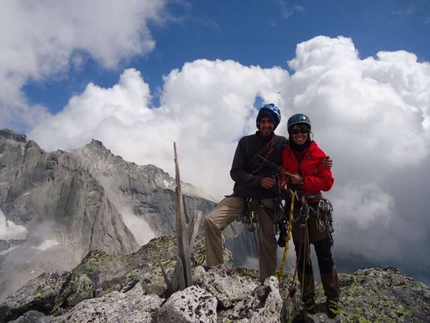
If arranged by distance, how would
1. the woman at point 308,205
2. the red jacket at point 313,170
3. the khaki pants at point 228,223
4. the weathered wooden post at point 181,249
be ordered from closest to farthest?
the weathered wooden post at point 181,249
the red jacket at point 313,170
the woman at point 308,205
the khaki pants at point 228,223

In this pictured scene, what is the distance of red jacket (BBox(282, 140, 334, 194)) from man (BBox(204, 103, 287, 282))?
1.80 ft

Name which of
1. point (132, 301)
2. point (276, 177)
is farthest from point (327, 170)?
point (132, 301)

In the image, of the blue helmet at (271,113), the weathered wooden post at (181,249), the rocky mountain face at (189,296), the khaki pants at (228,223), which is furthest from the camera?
the blue helmet at (271,113)

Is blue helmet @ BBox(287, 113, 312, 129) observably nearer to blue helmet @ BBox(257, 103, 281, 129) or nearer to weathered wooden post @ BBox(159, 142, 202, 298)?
blue helmet @ BBox(257, 103, 281, 129)

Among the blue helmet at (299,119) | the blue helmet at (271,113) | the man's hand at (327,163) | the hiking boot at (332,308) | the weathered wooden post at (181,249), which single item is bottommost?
the hiking boot at (332,308)

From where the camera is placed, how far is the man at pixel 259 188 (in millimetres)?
8891

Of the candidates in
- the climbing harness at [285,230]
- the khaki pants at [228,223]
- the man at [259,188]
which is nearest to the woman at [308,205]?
the climbing harness at [285,230]

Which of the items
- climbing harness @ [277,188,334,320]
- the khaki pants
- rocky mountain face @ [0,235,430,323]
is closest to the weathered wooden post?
rocky mountain face @ [0,235,430,323]

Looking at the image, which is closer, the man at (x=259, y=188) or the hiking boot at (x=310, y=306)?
the hiking boot at (x=310, y=306)

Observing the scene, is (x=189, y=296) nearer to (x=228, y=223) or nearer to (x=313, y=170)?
(x=228, y=223)

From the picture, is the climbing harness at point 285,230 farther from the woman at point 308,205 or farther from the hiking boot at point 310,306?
the hiking boot at point 310,306

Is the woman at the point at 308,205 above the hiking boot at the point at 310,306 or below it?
above

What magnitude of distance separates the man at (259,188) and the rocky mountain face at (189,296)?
34.9 inches

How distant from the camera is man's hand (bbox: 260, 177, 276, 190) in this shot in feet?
28.8
